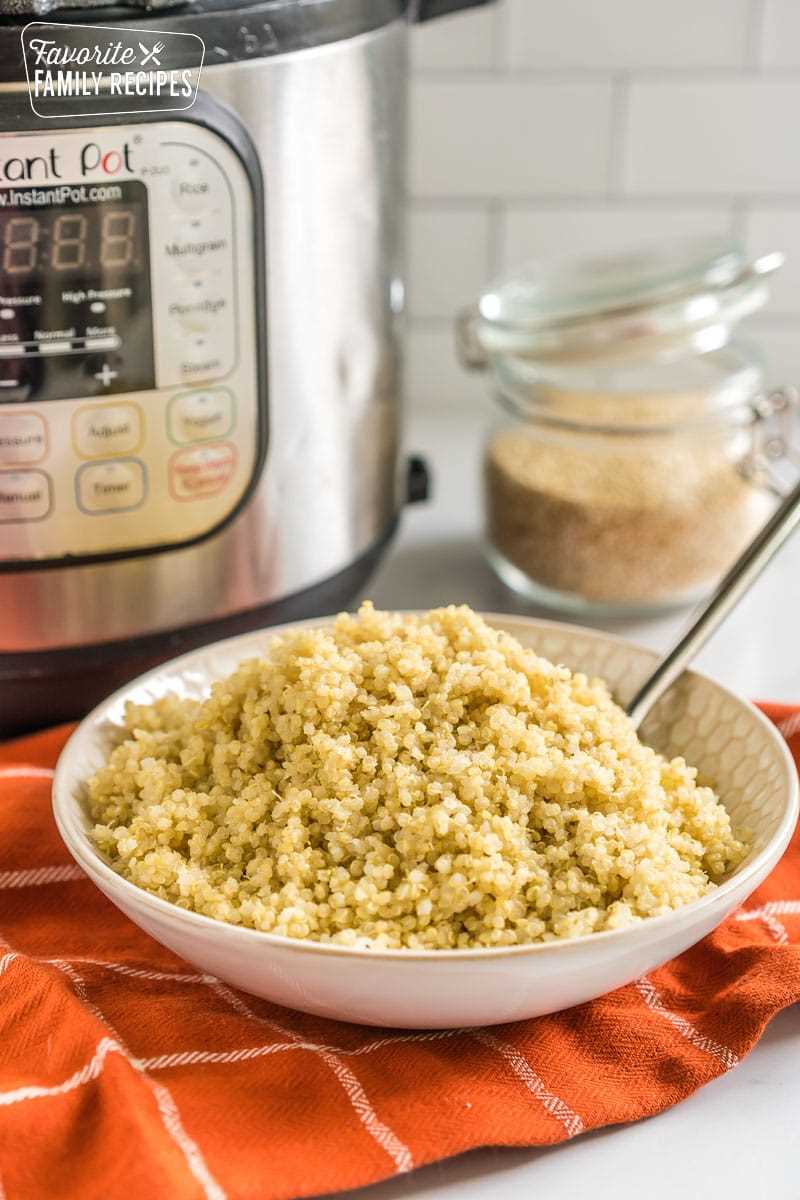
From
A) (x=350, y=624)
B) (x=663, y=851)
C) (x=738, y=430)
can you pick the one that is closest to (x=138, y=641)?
(x=350, y=624)

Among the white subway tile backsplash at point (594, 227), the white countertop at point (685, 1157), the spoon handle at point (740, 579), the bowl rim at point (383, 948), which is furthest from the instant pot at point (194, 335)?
the white subway tile backsplash at point (594, 227)

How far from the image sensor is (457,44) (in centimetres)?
117

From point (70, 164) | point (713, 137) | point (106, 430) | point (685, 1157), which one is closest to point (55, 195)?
point (70, 164)

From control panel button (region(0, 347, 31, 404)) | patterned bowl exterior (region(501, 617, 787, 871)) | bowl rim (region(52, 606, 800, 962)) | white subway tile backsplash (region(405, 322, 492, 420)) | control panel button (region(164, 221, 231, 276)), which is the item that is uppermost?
control panel button (region(164, 221, 231, 276))

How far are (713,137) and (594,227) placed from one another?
0.40ft

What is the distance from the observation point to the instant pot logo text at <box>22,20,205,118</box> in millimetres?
626

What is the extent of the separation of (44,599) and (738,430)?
1.57ft

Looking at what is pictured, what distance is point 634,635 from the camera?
968 mm

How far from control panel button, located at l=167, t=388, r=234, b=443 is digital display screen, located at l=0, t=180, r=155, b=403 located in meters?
0.03

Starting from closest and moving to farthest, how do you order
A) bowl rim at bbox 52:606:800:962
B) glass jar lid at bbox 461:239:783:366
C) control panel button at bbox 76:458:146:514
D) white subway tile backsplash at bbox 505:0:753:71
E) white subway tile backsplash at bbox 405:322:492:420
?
1. bowl rim at bbox 52:606:800:962
2. control panel button at bbox 76:458:146:514
3. glass jar lid at bbox 461:239:783:366
4. white subway tile backsplash at bbox 505:0:753:71
5. white subway tile backsplash at bbox 405:322:492:420

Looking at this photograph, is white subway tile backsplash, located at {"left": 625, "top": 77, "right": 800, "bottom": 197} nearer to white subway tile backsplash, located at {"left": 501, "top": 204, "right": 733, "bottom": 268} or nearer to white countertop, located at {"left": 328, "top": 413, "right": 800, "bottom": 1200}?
white subway tile backsplash, located at {"left": 501, "top": 204, "right": 733, "bottom": 268}

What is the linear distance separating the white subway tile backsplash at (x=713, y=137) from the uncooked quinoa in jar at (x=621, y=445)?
0.23 m

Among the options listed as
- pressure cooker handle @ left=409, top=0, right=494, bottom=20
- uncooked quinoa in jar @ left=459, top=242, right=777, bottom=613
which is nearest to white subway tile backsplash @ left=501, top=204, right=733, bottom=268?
uncooked quinoa in jar @ left=459, top=242, right=777, bottom=613

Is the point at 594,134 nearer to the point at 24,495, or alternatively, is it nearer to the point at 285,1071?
the point at 24,495
